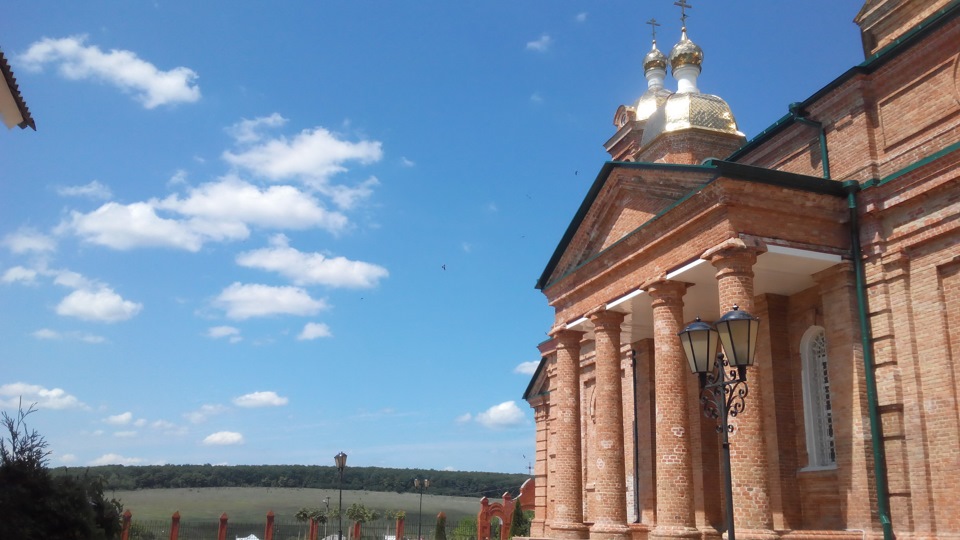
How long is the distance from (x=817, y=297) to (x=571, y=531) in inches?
295

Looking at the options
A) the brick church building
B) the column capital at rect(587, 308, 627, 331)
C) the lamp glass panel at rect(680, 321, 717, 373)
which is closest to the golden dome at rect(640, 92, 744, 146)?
the brick church building

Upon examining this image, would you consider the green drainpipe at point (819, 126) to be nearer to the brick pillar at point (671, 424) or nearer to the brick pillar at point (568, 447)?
the brick pillar at point (671, 424)

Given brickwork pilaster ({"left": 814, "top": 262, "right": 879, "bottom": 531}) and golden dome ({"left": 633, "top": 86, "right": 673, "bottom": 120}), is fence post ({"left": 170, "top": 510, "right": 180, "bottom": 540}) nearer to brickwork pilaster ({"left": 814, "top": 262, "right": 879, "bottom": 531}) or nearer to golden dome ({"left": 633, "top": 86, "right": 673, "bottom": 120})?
golden dome ({"left": 633, "top": 86, "right": 673, "bottom": 120})

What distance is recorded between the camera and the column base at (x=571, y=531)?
1844 cm

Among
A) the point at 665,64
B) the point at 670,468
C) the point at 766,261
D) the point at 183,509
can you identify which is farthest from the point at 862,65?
the point at 183,509

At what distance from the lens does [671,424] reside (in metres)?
15.0

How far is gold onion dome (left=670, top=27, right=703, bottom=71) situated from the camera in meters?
26.2

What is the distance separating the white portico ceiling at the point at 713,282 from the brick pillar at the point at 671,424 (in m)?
0.59

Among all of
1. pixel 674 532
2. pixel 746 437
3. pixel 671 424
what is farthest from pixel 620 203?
pixel 674 532

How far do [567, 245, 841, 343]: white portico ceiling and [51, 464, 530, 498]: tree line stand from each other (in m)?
91.6

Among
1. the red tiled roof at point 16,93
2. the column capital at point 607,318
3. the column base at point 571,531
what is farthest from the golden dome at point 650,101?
the red tiled roof at point 16,93

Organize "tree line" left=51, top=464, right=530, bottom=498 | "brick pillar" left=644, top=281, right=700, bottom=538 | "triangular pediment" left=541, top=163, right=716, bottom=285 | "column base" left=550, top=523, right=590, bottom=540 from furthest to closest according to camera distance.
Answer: "tree line" left=51, top=464, right=530, bottom=498
"column base" left=550, top=523, right=590, bottom=540
"triangular pediment" left=541, top=163, right=716, bottom=285
"brick pillar" left=644, top=281, right=700, bottom=538

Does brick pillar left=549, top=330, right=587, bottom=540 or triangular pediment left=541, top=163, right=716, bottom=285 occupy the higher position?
triangular pediment left=541, top=163, right=716, bottom=285

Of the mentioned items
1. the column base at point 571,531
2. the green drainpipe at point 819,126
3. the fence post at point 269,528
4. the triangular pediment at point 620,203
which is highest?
the green drainpipe at point 819,126
